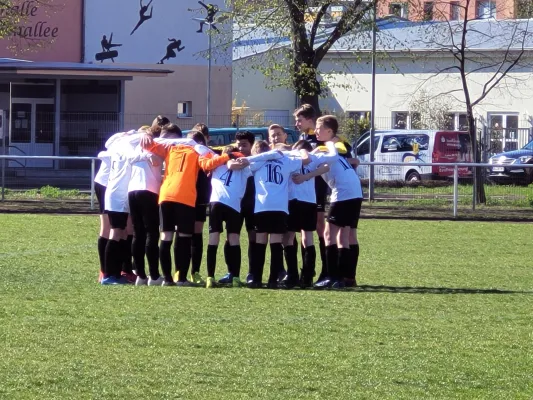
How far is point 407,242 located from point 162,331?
34.0ft

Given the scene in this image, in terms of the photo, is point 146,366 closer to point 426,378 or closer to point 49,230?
point 426,378

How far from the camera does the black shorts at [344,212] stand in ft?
38.4

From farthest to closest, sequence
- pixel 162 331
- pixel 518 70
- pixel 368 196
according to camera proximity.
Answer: pixel 518 70
pixel 368 196
pixel 162 331

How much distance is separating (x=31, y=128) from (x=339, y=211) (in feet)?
91.1

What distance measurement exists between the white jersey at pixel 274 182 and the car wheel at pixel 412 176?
15170 millimetres

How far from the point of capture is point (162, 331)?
8.53 metres

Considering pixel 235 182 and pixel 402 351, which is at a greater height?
pixel 235 182

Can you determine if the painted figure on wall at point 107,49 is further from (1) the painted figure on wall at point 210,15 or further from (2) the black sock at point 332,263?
(2) the black sock at point 332,263

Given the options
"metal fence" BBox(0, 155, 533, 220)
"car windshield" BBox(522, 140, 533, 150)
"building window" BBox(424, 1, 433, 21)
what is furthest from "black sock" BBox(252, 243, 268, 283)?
"car windshield" BBox(522, 140, 533, 150)

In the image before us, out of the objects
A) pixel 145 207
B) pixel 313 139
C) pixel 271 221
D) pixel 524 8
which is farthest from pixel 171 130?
pixel 524 8

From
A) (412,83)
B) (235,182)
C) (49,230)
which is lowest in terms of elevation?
(49,230)

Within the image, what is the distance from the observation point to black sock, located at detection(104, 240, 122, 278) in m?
11.7

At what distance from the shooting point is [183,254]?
11.6m

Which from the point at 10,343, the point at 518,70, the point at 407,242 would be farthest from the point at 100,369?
the point at 518,70
